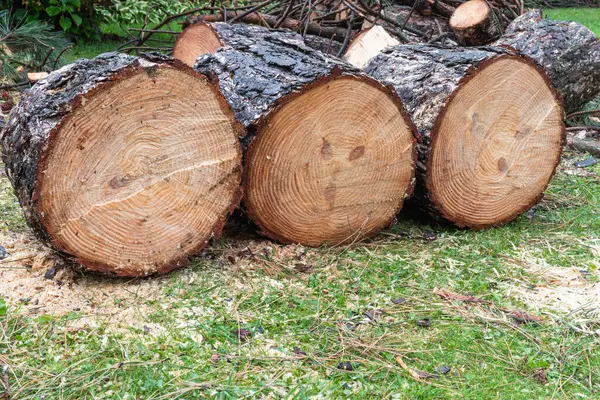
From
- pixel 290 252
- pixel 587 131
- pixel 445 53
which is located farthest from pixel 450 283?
pixel 587 131

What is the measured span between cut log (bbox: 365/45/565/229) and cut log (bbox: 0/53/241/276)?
45.6 inches

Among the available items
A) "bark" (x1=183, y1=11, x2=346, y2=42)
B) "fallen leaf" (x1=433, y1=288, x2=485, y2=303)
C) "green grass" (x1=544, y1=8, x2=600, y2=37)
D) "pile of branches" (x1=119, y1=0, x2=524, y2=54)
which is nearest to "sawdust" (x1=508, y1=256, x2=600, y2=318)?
"fallen leaf" (x1=433, y1=288, x2=485, y2=303)

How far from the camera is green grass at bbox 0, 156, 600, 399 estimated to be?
2.52m

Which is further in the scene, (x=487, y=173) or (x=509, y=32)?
(x=509, y=32)

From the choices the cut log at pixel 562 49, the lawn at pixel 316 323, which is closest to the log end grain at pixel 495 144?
the lawn at pixel 316 323

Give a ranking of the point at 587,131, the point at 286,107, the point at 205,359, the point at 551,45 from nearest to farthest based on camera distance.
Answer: the point at 205,359 → the point at 286,107 → the point at 551,45 → the point at 587,131

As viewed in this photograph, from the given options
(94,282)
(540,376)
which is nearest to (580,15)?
(540,376)

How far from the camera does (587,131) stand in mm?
6102

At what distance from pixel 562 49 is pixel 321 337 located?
11.6 feet

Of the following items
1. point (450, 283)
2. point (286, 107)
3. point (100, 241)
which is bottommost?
point (450, 283)

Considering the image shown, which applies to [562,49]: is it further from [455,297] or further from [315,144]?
[455,297]

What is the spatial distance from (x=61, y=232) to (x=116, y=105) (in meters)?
0.59

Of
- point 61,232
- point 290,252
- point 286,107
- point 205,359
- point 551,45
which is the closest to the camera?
point 205,359

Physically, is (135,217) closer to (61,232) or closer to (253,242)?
(61,232)
